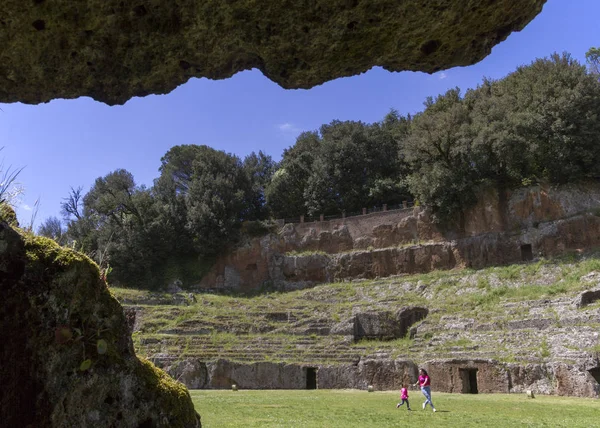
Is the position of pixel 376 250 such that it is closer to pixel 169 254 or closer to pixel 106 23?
pixel 169 254

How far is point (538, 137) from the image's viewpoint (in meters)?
36.6

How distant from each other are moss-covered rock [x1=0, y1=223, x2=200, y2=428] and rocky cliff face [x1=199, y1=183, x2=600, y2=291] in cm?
3552

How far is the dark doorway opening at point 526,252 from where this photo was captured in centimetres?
3572

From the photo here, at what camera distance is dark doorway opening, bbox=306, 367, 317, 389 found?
26.3 metres

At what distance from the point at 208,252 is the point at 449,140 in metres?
24.3

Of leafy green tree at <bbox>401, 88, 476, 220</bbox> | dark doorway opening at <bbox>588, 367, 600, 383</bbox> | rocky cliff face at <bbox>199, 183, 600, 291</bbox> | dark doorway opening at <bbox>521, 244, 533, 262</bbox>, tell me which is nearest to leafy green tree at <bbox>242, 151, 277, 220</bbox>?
rocky cliff face at <bbox>199, 183, 600, 291</bbox>

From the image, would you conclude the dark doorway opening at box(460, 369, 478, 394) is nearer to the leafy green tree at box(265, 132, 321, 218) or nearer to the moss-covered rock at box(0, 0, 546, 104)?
the moss-covered rock at box(0, 0, 546, 104)

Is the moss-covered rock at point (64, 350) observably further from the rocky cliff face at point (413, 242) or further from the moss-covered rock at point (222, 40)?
the rocky cliff face at point (413, 242)

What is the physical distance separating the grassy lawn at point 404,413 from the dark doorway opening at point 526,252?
1958 cm

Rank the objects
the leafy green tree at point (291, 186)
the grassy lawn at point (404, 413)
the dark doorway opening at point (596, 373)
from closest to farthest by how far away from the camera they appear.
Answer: the grassy lawn at point (404, 413)
the dark doorway opening at point (596, 373)
the leafy green tree at point (291, 186)

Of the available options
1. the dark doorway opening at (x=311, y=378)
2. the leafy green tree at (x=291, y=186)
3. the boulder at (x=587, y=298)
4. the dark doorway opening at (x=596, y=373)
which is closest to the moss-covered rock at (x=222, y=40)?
the dark doorway opening at (x=596, y=373)

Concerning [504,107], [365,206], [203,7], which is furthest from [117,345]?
[365,206]

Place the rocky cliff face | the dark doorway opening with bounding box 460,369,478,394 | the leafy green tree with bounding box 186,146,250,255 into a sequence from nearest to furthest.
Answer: the dark doorway opening with bounding box 460,369,478,394
the rocky cliff face
the leafy green tree with bounding box 186,146,250,255

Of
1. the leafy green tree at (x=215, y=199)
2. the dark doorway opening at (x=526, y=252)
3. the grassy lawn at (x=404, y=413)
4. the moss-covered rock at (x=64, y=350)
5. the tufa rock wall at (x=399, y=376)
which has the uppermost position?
the leafy green tree at (x=215, y=199)
